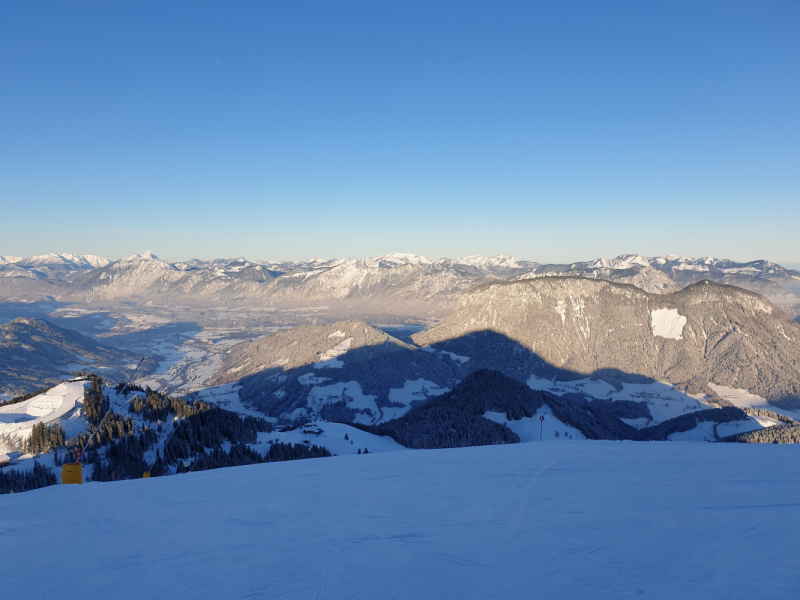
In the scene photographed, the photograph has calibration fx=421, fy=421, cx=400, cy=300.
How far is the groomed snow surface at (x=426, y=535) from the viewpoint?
982 centimetres

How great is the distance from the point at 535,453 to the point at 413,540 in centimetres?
1496

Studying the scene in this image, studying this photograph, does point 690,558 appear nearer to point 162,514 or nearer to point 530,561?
point 530,561

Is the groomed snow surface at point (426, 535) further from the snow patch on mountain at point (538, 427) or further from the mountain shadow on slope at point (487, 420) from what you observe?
the snow patch on mountain at point (538, 427)

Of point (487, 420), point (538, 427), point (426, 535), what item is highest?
point (426, 535)

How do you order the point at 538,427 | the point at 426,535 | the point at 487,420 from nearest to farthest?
the point at 426,535
the point at 538,427
the point at 487,420

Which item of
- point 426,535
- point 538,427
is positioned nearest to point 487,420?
point 538,427

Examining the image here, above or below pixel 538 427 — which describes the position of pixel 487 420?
above

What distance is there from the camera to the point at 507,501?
15.7 m

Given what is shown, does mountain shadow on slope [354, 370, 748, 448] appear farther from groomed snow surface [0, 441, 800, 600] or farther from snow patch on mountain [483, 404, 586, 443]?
groomed snow surface [0, 441, 800, 600]

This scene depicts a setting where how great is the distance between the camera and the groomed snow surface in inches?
387

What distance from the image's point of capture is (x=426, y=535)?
41.5 feet

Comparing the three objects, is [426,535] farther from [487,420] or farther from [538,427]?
[538,427]

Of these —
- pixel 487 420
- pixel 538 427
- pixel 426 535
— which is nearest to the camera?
pixel 426 535

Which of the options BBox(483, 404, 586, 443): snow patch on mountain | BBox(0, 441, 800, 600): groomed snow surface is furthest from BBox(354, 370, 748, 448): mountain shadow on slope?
BBox(0, 441, 800, 600): groomed snow surface
